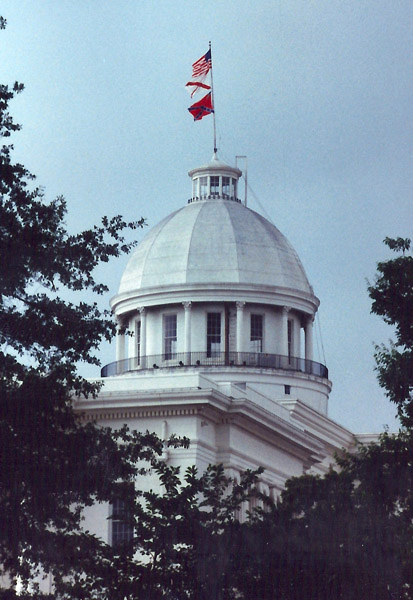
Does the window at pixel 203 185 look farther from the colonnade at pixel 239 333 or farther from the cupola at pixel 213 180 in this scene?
the colonnade at pixel 239 333

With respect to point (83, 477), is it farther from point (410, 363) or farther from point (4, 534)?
point (410, 363)

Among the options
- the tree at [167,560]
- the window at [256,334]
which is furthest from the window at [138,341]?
the tree at [167,560]

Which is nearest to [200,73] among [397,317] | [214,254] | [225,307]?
[214,254]

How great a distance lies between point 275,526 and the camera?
1848 inches

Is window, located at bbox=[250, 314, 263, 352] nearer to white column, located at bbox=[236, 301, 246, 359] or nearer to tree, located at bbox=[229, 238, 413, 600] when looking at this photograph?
white column, located at bbox=[236, 301, 246, 359]

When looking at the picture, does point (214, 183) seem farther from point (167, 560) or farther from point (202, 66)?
point (167, 560)

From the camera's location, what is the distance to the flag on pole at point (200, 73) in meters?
95.0

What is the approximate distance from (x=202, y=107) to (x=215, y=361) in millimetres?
14049

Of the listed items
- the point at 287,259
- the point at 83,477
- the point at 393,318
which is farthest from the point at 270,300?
the point at 83,477

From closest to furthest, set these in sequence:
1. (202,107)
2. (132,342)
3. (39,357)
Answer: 1. (39,357)
2. (132,342)
3. (202,107)

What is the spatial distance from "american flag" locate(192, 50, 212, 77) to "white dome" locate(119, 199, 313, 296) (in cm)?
672

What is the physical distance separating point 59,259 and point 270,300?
52.3 m

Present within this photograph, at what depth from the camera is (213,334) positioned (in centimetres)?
9262

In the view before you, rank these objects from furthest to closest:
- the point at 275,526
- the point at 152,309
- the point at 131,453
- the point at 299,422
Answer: the point at 152,309 → the point at 299,422 → the point at 275,526 → the point at 131,453
